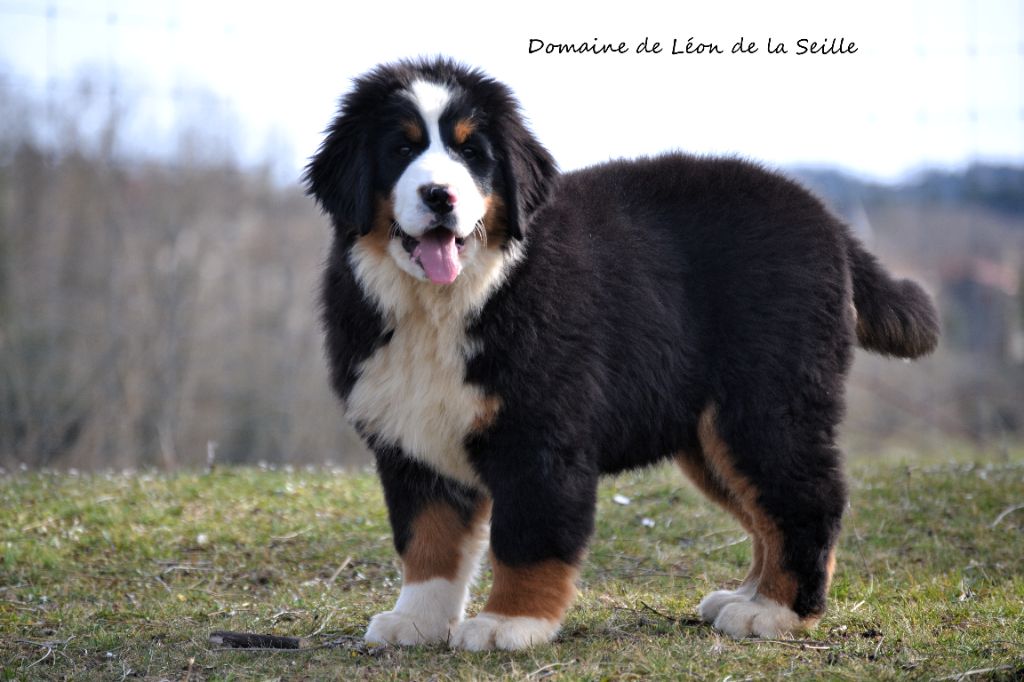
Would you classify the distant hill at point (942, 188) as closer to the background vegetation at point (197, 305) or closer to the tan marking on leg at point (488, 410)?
the background vegetation at point (197, 305)

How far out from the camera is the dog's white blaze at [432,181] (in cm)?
401

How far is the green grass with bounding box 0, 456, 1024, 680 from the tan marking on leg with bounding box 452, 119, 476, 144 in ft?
6.02

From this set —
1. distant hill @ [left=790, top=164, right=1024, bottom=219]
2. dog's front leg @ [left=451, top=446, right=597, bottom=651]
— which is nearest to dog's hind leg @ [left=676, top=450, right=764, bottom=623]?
dog's front leg @ [left=451, top=446, right=597, bottom=651]

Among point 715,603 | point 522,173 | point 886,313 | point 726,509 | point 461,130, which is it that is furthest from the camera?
point 726,509

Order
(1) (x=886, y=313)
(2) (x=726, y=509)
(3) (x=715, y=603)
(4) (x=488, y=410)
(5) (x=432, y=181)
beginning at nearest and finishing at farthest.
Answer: (5) (x=432, y=181) → (4) (x=488, y=410) → (3) (x=715, y=603) → (1) (x=886, y=313) → (2) (x=726, y=509)

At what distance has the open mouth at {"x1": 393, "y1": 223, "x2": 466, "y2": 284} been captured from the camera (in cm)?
410

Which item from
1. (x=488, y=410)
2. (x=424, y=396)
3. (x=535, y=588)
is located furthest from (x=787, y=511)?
(x=424, y=396)

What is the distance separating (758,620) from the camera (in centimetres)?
437

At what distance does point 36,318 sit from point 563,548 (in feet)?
33.8

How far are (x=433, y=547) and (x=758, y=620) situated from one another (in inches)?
49.5

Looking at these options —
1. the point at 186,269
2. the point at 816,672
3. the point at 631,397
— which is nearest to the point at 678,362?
the point at 631,397

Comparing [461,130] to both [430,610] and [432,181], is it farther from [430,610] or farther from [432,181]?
[430,610]

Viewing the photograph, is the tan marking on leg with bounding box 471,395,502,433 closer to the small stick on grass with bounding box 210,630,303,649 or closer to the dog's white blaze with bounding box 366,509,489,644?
the dog's white blaze with bounding box 366,509,489,644

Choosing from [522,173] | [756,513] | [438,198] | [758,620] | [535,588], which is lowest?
[758,620]
